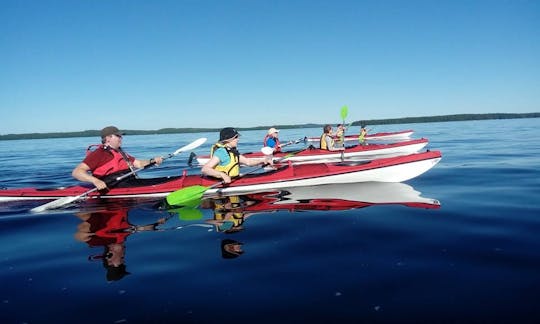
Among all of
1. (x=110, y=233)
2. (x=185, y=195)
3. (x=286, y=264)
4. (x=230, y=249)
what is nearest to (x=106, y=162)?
(x=185, y=195)

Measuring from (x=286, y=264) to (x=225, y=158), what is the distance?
417cm

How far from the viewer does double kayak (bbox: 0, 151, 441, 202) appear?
7950 millimetres

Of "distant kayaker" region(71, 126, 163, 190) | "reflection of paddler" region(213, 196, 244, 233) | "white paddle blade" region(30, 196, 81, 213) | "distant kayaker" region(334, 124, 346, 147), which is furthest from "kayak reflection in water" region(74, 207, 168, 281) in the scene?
"distant kayaker" region(334, 124, 346, 147)

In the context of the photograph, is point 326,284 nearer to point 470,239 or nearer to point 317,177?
point 470,239

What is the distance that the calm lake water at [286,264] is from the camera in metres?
3.01

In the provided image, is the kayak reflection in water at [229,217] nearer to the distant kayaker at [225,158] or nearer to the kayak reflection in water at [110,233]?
the distant kayaker at [225,158]

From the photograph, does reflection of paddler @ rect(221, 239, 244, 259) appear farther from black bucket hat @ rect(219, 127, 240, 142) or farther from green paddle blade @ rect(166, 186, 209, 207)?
black bucket hat @ rect(219, 127, 240, 142)

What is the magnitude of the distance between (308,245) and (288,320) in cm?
177

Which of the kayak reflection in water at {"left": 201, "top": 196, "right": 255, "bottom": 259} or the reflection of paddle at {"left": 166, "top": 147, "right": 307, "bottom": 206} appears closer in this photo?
the kayak reflection in water at {"left": 201, "top": 196, "right": 255, "bottom": 259}

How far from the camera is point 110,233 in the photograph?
5.53 m

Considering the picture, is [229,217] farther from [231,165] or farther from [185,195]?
[231,165]

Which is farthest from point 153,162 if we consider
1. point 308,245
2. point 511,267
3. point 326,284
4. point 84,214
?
point 511,267

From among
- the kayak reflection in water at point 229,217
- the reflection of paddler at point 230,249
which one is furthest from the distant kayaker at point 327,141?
the reflection of paddler at point 230,249

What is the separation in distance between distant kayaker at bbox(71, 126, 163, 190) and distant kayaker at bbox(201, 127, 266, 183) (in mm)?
1964
